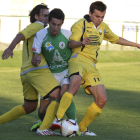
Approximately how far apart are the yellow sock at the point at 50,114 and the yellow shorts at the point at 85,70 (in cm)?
49

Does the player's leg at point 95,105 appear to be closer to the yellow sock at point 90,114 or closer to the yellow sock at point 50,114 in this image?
the yellow sock at point 90,114

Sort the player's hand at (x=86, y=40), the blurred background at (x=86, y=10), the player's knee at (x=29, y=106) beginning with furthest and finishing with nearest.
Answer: the blurred background at (x=86, y=10) < the player's knee at (x=29, y=106) < the player's hand at (x=86, y=40)

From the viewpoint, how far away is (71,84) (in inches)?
204

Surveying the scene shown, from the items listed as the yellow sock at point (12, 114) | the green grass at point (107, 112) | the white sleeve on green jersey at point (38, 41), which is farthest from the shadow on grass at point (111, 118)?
the white sleeve on green jersey at point (38, 41)

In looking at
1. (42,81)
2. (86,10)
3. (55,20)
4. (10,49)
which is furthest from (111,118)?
(86,10)

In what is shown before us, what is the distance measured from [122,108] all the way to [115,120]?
1.45 metres

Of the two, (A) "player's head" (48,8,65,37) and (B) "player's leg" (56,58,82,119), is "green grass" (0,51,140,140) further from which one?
(A) "player's head" (48,8,65,37)

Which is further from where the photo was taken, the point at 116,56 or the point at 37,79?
the point at 116,56

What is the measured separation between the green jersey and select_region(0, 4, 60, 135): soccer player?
12 cm

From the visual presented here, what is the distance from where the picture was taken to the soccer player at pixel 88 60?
5293mm

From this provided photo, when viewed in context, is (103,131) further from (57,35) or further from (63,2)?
(63,2)

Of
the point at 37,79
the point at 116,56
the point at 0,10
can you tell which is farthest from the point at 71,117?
the point at 0,10

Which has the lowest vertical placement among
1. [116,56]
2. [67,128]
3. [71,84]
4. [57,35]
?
[116,56]

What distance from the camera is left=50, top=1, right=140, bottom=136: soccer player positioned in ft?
17.4
